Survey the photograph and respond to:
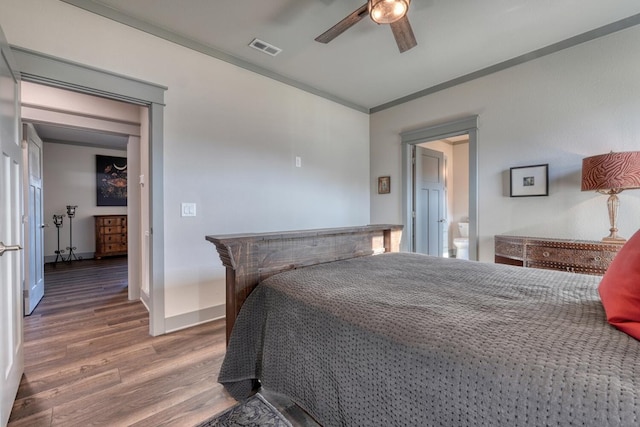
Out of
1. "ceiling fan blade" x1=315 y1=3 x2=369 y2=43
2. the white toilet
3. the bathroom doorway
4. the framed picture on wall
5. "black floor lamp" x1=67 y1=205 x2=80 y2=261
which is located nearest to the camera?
"ceiling fan blade" x1=315 y1=3 x2=369 y2=43

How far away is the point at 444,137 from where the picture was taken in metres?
3.53

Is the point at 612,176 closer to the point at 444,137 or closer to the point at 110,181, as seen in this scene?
the point at 444,137

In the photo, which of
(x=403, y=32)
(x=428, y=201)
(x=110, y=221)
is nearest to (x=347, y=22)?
(x=403, y=32)

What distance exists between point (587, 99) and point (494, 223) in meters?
1.37

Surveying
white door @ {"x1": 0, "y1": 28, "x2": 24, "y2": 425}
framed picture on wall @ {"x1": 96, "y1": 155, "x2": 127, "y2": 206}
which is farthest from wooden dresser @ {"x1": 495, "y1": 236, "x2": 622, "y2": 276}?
framed picture on wall @ {"x1": 96, "y1": 155, "x2": 127, "y2": 206}

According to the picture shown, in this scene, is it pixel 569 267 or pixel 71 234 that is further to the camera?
pixel 71 234

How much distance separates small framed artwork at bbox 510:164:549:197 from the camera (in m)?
2.73

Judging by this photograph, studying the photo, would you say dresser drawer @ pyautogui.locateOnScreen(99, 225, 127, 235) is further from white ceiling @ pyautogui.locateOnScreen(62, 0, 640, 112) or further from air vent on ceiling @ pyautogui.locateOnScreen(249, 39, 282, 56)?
air vent on ceiling @ pyautogui.locateOnScreen(249, 39, 282, 56)

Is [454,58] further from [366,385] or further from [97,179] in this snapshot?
[97,179]

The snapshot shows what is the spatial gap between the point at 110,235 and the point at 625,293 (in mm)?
7441

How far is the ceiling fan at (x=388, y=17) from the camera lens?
1.72 m

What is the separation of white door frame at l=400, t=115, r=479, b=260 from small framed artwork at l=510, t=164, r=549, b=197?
387 millimetres

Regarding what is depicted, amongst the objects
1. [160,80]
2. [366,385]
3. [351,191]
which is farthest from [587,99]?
[160,80]

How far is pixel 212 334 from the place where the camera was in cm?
245
